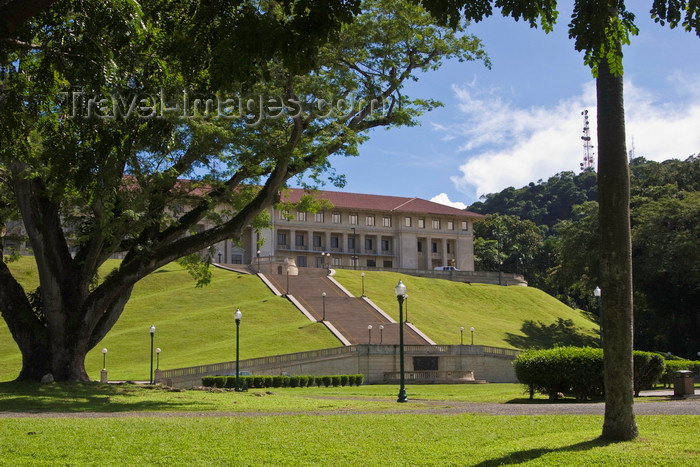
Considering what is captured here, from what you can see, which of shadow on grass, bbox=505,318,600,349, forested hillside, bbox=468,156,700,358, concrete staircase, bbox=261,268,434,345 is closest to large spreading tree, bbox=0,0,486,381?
concrete staircase, bbox=261,268,434,345

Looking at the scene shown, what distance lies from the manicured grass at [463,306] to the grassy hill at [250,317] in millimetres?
118

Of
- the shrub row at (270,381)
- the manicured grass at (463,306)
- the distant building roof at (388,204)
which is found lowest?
the shrub row at (270,381)

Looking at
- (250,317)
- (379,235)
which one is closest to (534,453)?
(250,317)

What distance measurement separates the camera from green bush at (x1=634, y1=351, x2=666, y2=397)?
23.0 m

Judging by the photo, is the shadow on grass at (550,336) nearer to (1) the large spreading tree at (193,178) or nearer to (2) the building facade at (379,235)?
(2) the building facade at (379,235)

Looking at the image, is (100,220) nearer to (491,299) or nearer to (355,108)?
(355,108)

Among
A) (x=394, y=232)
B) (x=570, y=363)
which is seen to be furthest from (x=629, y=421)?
(x=394, y=232)

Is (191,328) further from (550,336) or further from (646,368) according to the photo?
(646,368)

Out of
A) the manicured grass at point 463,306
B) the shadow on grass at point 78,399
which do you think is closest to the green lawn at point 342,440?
the shadow on grass at point 78,399

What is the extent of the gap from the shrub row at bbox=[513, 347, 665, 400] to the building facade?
8738 cm

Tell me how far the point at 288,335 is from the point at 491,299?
35.0m

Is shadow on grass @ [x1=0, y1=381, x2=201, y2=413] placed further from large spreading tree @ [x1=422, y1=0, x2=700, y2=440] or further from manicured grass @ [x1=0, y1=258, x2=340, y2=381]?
manicured grass @ [x1=0, y1=258, x2=340, y2=381]

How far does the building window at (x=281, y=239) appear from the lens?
111125mm

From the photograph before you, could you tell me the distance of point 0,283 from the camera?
26.5 m
